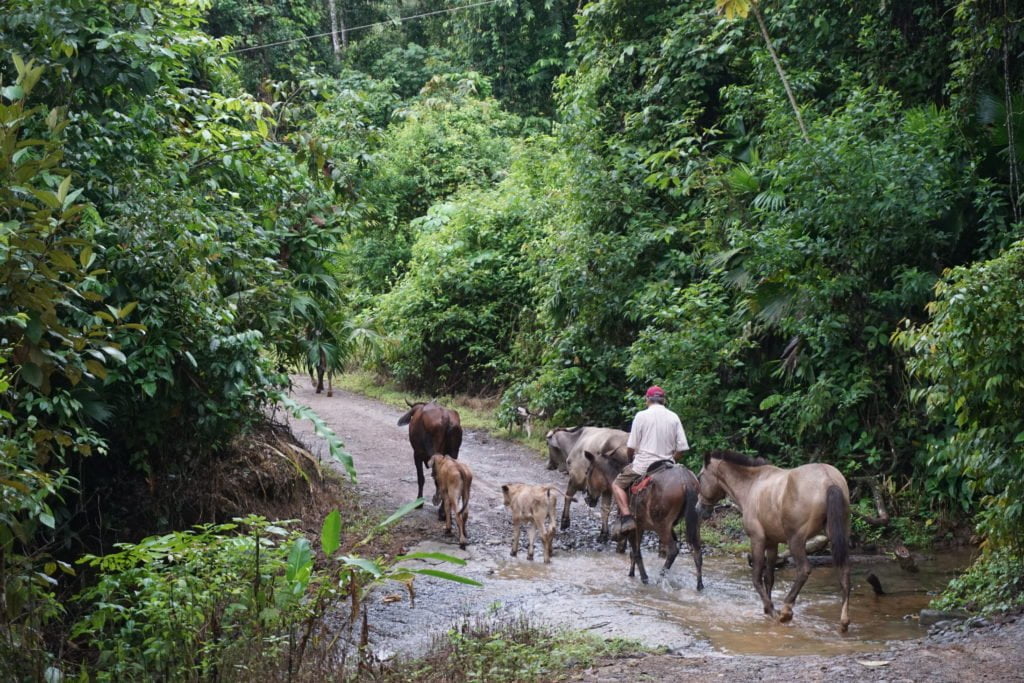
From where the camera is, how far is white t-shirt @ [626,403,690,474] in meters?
11.4

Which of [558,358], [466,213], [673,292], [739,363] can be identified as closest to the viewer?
[739,363]

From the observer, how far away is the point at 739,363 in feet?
46.3

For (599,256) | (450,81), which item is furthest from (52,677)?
(450,81)

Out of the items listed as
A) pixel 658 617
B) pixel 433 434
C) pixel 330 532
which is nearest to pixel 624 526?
pixel 658 617

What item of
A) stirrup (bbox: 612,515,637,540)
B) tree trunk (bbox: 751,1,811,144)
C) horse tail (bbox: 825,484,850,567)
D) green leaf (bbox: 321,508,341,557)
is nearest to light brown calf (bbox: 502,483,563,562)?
stirrup (bbox: 612,515,637,540)

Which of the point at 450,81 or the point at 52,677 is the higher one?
the point at 450,81

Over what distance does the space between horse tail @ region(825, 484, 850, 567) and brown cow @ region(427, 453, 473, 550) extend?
431cm

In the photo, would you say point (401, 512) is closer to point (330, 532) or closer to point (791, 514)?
point (330, 532)

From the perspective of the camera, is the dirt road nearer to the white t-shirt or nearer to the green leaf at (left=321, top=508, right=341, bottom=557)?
the white t-shirt

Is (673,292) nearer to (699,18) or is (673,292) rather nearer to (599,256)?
(599,256)

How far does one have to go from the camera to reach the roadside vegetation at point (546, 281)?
6465 millimetres

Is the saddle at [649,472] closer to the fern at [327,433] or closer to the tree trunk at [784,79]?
the fern at [327,433]

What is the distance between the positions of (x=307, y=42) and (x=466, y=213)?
13.5m

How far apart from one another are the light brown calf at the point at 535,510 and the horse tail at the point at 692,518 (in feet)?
4.98
